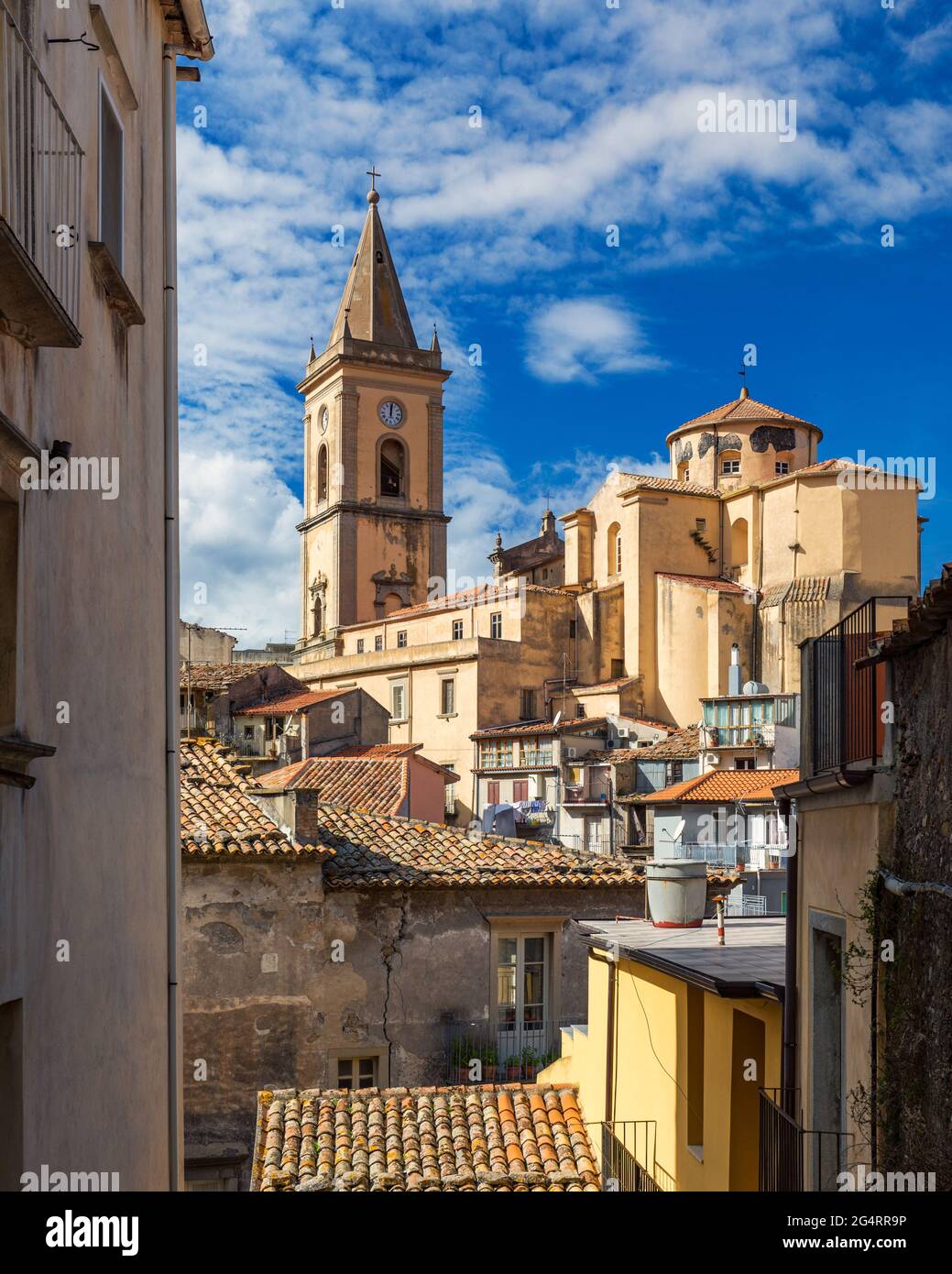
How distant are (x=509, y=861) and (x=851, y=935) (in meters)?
11.5

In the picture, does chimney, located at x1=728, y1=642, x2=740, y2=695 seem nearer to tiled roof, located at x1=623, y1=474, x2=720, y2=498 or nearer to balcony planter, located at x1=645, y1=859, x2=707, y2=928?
tiled roof, located at x1=623, y1=474, x2=720, y2=498

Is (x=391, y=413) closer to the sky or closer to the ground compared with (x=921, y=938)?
closer to the sky

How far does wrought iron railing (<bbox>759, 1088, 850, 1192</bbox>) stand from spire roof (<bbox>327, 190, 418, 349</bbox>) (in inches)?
2815

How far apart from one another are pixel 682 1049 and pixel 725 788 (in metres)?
31.9

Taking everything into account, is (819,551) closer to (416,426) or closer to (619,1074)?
(416,426)

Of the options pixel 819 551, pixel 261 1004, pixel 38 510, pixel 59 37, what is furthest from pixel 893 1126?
pixel 819 551

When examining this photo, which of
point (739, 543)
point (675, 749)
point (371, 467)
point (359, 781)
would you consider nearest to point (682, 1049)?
point (359, 781)

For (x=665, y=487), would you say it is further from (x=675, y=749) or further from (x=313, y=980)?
(x=313, y=980)

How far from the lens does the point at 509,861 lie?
719 inches

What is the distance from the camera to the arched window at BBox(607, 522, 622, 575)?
60781mm

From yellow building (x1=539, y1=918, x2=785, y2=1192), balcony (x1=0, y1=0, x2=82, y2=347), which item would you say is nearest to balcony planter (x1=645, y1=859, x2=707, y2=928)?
yellow building (x1=539, y1=918, x2=785, y2=1192)

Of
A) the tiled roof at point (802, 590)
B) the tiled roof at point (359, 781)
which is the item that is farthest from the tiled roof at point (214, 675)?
the tiled roof at point (802, 590)

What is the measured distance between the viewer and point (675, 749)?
1924 inches

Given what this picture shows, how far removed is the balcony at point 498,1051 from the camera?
16859mm
